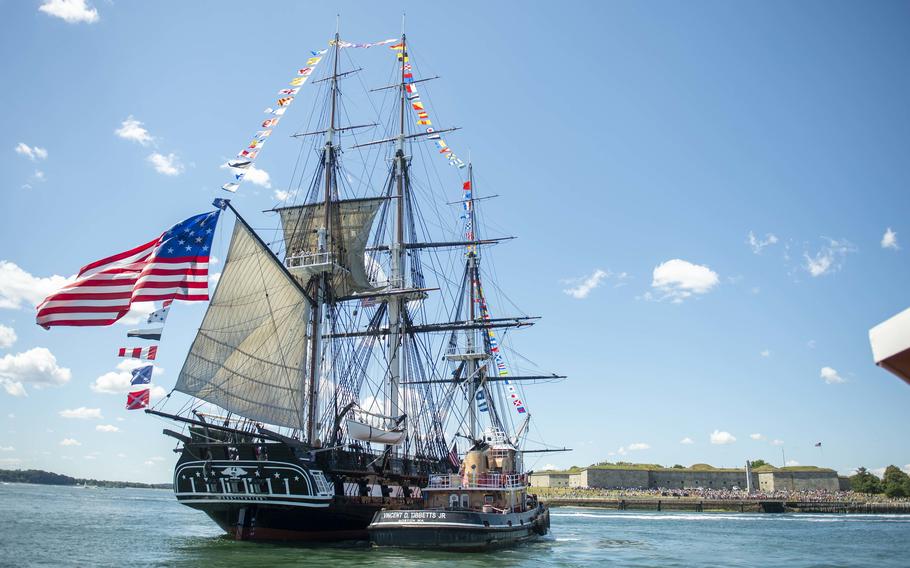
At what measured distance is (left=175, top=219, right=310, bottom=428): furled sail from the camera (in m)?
38.3

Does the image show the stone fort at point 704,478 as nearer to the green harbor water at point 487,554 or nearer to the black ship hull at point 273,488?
the green harbor water at point 487,554

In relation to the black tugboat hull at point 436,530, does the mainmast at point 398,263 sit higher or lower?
higher

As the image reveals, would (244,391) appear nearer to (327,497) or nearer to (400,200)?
(327,497)

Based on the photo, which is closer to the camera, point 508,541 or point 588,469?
point 508,541

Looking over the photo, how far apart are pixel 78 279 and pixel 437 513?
1841 cm

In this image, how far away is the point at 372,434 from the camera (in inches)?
1667

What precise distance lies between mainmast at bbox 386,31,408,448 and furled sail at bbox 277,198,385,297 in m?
Answer: 3.20

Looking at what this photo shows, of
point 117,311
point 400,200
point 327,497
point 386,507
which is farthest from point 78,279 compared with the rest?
point 400,200

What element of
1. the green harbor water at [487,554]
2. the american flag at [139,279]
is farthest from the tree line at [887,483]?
the american flag at [139,279]

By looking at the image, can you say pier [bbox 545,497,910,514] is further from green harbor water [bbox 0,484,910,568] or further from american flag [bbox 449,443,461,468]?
american flag [bbox 449,443,461,468]

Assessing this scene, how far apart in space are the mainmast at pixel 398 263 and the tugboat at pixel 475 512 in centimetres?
1270

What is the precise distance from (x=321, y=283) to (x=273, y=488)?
1650 cm

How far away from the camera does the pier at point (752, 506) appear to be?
101875 mm

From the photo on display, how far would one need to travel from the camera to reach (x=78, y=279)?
27.0 m
